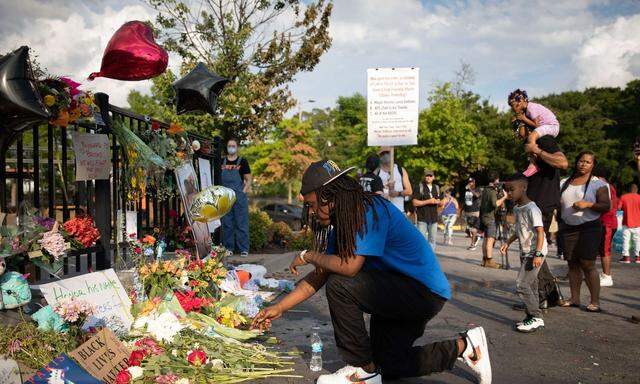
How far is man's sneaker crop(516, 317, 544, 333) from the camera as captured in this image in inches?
202

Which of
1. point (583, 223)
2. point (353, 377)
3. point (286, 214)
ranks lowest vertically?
point (286, 214)

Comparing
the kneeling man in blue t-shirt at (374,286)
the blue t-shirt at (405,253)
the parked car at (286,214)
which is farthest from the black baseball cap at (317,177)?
the parked car at (286,214)

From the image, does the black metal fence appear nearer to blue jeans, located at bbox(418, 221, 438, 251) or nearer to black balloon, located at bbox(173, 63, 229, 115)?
black balloon, located at bbox(173, 63, 229, 115)

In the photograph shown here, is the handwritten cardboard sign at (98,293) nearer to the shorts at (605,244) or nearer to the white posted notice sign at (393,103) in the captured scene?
the white posted notice sign at (393,103)

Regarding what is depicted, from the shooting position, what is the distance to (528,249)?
546 cm

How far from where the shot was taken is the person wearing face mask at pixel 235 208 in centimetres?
970

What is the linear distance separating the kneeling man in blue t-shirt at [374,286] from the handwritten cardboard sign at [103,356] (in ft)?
2.95

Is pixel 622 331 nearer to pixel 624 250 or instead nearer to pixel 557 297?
pixel 557 297

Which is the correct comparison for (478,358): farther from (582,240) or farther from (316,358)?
(582,240)

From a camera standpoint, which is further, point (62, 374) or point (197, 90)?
point (197, 90)

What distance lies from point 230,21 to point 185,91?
7.37 m

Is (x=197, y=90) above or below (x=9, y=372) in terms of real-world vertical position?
above

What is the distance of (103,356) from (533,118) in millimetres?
5122

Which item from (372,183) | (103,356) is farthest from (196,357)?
(372,183)
